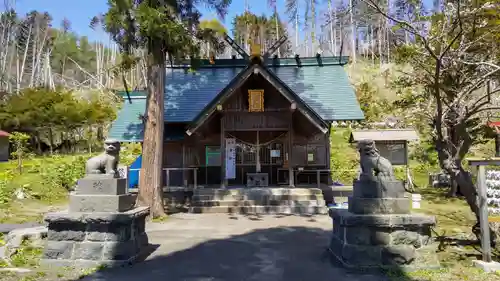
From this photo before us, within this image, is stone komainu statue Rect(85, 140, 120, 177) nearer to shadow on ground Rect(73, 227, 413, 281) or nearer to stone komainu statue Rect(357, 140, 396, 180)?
shadow on ground Rect(73, 227, 413, 281)

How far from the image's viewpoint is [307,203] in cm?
1354

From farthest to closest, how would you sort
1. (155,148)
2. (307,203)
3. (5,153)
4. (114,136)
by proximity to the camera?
(5,153)
(114,136)
(307,203)
(155,148)

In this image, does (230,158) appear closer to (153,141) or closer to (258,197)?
(258,197)

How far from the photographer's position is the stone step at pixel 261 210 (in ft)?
43.7

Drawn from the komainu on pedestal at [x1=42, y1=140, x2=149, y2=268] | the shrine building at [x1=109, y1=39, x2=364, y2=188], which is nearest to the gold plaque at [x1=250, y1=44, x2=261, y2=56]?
the shrine building at [x1=109, y1=39, x2=364, y2=188]

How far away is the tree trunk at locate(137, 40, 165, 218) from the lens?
39.5 ft

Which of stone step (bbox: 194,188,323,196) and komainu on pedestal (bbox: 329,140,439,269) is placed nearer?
komainu on pedestal (bbox: 329,140,439,269)

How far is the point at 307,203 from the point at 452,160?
6.69 m

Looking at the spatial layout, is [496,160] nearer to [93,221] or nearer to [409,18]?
[409,18]

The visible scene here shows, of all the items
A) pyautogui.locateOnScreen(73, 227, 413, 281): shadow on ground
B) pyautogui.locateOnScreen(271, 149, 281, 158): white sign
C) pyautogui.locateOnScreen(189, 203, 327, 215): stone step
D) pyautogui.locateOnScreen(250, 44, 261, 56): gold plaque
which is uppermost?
pyautogui.locateOnScreen(250, 44, 261, 56): gold plaque

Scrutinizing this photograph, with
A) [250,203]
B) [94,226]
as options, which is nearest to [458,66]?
[250,203]

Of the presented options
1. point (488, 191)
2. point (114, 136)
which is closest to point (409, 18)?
point (488, 191)

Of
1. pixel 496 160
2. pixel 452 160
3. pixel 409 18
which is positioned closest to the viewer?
pixel 496 160

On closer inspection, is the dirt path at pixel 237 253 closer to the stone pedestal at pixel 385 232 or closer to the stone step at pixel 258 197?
the stone pedestal at pixel 385 232
